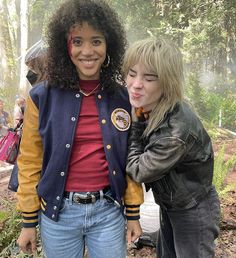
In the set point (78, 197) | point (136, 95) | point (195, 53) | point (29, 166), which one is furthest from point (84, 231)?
point (195, 53)

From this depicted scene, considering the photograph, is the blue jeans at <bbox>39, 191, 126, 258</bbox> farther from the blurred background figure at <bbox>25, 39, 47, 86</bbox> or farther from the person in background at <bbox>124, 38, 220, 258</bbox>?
the blurred background figure at <bbox>25, 39, 47, 86</bbox>

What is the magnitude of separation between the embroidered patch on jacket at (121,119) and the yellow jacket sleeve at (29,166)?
0.40 m

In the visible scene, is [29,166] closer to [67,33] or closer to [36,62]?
[67,33]

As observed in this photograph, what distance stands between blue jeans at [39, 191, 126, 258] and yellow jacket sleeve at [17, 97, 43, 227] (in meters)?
0.09

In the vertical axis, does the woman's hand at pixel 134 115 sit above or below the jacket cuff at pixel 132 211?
above

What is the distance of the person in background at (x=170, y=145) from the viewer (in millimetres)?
1649

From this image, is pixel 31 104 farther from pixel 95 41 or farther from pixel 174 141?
pixel 174 141

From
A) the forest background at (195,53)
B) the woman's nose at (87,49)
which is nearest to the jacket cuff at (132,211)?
the woman's nose at (87,49)

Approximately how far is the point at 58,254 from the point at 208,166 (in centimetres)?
96

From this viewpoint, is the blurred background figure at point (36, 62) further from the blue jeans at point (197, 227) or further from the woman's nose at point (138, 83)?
the blue jeans at point (197, 227)

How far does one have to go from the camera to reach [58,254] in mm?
1763

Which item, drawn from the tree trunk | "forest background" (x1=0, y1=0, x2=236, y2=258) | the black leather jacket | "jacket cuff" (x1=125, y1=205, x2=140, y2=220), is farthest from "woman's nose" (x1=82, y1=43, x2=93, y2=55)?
the tree trunk

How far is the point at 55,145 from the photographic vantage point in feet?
5.48

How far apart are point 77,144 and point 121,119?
27 centimetres
